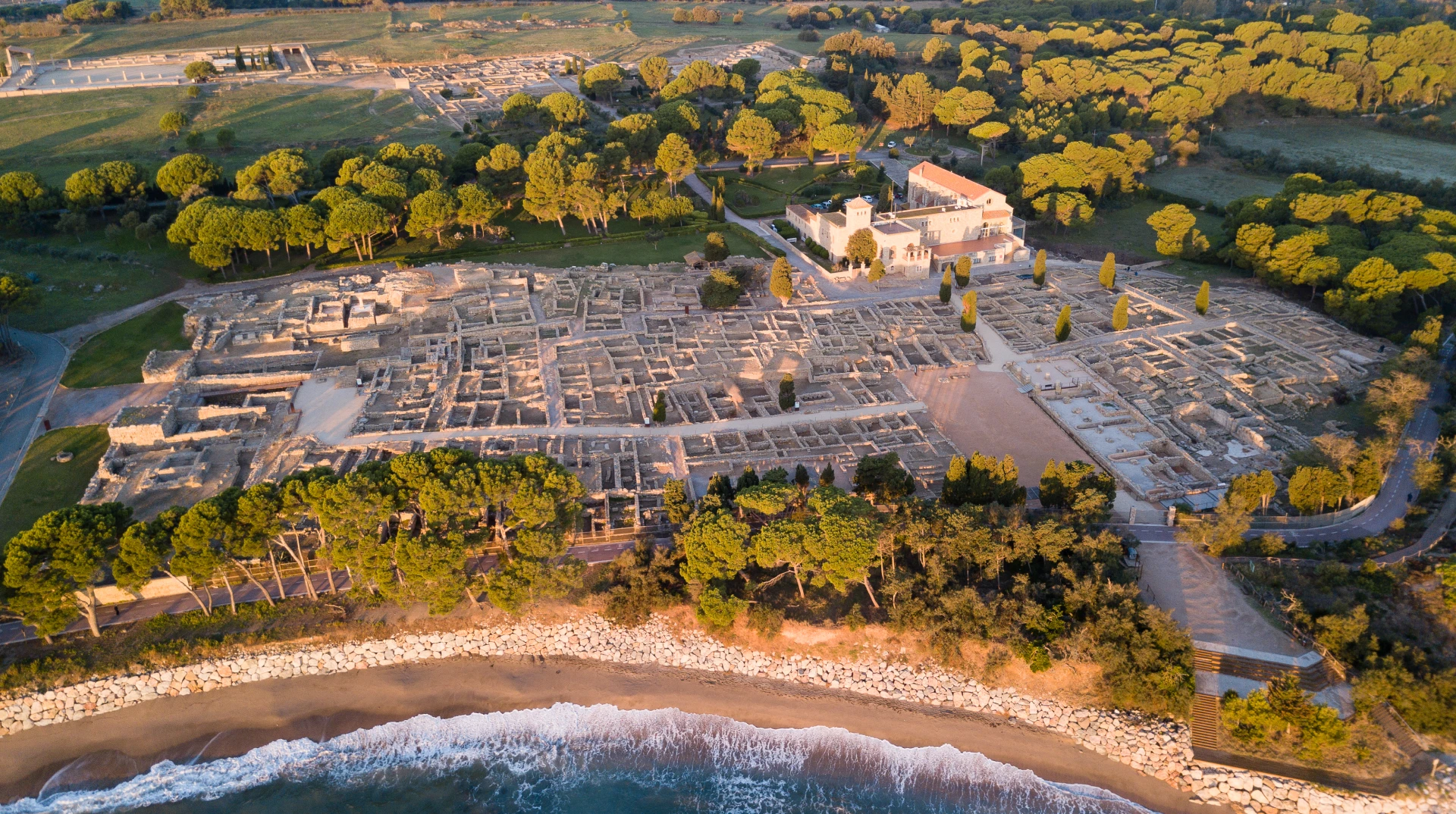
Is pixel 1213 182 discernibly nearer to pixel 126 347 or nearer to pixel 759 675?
pixel 759 675

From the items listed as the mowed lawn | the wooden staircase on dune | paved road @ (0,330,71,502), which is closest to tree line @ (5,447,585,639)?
paved road @ (0,330,71,502)

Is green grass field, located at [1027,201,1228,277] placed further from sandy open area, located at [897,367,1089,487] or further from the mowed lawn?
the mowed lawn

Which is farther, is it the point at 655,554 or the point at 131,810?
the point at 655,554

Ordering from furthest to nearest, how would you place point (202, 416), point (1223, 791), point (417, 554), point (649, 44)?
point (649, 44) < point (202, 416) < point (417, 554) < point (1223, 791)

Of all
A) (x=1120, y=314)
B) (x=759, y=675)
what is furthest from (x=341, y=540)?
(x=1120, y=314)

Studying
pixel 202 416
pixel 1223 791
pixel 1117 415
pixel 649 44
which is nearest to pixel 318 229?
pixel 202 416

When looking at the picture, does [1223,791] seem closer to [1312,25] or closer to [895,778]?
[895,778]
